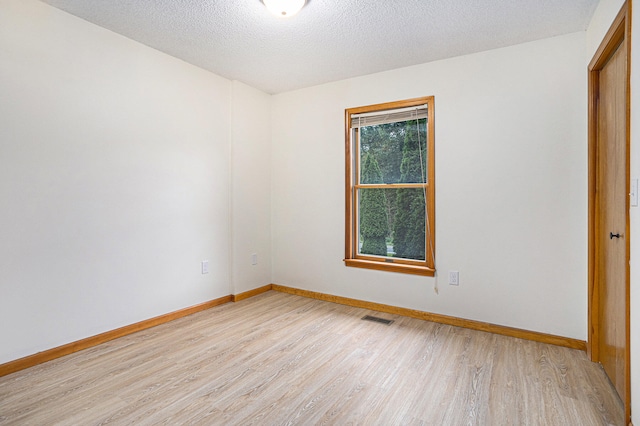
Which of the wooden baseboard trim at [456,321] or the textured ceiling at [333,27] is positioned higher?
the textured ceiling at [333,27]

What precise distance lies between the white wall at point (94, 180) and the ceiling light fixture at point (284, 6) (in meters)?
1.37

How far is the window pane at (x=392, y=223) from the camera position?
3.38m

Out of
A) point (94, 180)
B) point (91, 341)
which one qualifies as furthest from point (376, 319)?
point (94, 180)

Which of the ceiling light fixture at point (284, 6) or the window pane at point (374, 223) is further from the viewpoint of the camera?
the window pane at point (374, 223)

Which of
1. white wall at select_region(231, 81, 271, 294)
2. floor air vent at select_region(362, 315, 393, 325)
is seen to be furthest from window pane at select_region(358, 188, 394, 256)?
white wall at select_region(231, 81, 271, 294)

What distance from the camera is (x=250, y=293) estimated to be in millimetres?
3996

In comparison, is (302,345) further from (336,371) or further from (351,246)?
(351,246)

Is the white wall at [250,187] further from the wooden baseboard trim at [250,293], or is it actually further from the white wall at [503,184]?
the white wall at [503,184]

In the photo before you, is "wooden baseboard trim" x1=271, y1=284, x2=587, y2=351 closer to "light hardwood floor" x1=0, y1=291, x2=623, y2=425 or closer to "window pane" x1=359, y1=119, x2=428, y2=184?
"light hardwood floor" x1=0, y1=291, x2=623, y2=425

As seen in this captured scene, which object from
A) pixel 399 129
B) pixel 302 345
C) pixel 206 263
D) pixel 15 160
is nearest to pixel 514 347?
pixel 302 345

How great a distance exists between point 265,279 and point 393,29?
3.01 metres

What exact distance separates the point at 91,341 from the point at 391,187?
2902 mm
